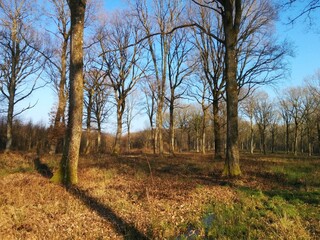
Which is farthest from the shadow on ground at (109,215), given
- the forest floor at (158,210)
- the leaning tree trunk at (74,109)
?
the leaning tree trunk at (74,109)

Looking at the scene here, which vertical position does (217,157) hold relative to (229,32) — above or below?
below

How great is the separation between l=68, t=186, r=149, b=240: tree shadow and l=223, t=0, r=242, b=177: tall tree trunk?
18.9 ft

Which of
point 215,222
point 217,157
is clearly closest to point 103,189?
point 215,222

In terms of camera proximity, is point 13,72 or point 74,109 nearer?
point 74,109

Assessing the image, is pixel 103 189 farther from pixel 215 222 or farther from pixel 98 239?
pixel 215 222

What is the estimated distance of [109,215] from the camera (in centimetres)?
615

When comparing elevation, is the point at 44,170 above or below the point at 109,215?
above

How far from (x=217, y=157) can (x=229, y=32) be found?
11.5 m

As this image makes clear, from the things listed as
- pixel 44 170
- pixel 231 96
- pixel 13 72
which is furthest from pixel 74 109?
pixel 13 72

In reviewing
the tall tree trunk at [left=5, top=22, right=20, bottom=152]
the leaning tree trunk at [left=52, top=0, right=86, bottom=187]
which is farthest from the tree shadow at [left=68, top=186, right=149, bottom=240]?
the tall tree trunk at [left=5, top=22, right=20, bottom=152]

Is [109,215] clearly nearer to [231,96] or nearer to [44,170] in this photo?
[44,170]

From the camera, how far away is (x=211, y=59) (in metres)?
23.4

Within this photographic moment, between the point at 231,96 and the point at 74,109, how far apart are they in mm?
6387

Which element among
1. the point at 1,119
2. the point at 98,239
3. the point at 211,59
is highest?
the point at 211,59
